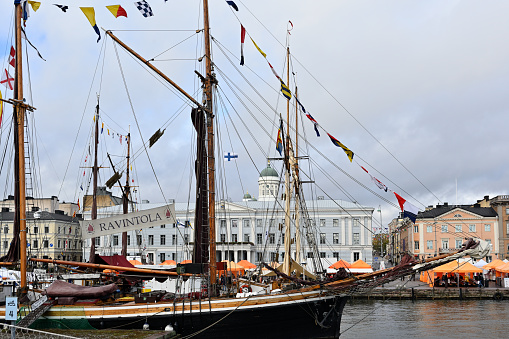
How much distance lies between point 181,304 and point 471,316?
2801 cm

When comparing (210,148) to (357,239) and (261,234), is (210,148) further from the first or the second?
(357,239)

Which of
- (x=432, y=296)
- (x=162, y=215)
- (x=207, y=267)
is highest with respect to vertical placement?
(x=162, y=215)

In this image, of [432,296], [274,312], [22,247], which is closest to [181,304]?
[274,312]

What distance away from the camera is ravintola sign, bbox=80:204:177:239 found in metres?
25.8

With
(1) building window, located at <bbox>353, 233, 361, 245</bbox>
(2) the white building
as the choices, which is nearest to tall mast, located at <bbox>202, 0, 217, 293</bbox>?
(2) the white building

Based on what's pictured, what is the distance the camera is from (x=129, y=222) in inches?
1023

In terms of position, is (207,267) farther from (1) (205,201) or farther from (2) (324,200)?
(2) (324,200)

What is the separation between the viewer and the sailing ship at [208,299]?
80.3 feet

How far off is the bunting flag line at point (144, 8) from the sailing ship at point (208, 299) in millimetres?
2005

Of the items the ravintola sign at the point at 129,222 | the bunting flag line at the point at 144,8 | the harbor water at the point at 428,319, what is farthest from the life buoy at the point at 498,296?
the bunting flag line at the point at 144,8

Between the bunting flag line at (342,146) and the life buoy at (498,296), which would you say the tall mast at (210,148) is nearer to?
the bunting flag line at (342,146)

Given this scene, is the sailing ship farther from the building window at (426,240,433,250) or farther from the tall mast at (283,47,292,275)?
the building window at (426,240,433,250)

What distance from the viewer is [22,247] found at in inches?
976

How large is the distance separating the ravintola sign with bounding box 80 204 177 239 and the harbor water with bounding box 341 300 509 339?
14895 mm
